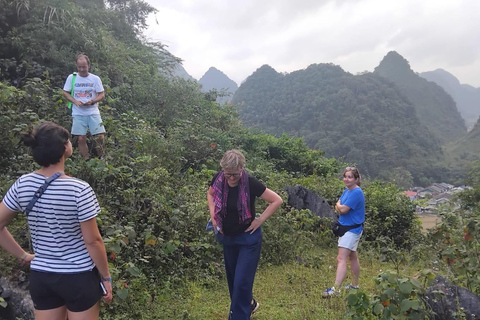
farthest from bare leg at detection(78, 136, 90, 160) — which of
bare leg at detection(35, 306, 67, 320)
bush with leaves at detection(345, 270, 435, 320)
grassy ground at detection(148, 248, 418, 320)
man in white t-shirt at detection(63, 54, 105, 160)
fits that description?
bush with leaves at detection(345, 270, 435, 320)

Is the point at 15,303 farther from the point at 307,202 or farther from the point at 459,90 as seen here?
the point at 459,90

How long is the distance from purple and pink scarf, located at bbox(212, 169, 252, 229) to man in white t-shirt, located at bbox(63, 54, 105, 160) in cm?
283

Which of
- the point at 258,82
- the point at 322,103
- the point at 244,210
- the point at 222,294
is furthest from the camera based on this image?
the point at 258,82

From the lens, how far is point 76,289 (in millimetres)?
2129

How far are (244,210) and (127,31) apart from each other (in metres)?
14.9

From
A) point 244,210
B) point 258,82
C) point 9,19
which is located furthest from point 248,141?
point 258,82

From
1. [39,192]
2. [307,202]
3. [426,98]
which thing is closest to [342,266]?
[39,192]

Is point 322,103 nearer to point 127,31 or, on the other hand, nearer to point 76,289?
point 127,31

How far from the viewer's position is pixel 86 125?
18.4 feet

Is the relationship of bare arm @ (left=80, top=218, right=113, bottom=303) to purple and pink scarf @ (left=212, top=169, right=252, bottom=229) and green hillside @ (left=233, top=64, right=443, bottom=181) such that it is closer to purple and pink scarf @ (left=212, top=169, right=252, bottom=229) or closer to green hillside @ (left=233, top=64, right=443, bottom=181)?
purple and pink scarf @ (left=212, top=169, right=252, bottom=229)

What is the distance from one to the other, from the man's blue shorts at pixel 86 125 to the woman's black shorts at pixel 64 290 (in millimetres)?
3689

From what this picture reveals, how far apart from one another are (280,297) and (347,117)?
3795 centimetres

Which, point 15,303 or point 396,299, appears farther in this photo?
point 15,303

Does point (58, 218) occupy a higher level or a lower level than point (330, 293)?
higher
